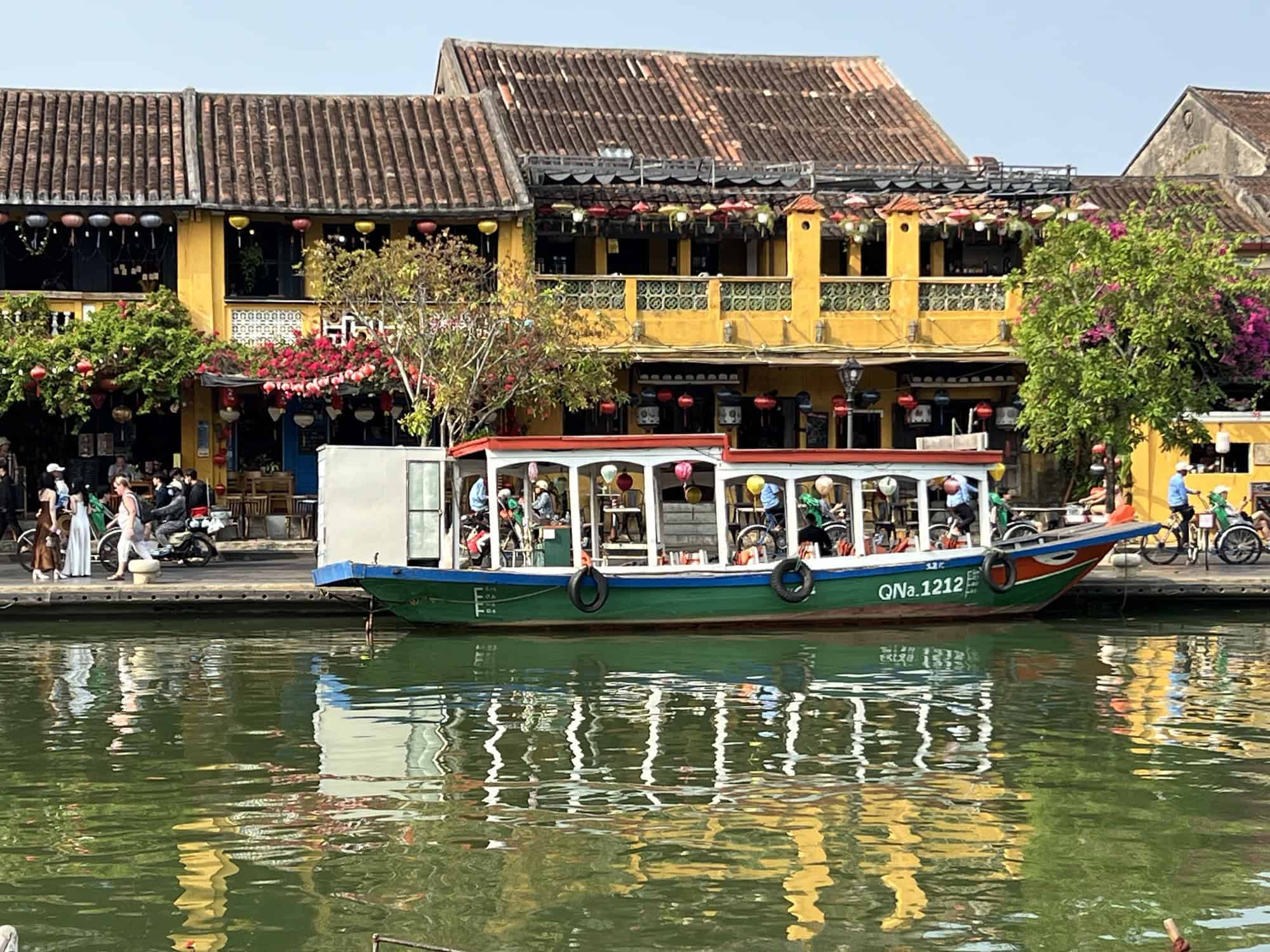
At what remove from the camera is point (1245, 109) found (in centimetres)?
3703

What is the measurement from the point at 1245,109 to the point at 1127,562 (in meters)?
18.5

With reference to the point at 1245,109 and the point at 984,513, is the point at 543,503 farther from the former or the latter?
the point at 1245,109

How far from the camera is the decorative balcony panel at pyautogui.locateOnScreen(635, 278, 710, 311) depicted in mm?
27594

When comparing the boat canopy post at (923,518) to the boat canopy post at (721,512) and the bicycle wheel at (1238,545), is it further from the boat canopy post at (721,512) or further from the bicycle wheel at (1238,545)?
the bicycle wheel at (1238,545)

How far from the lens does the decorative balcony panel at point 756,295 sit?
27969 mm

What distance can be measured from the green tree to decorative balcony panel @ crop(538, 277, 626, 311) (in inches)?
81.3

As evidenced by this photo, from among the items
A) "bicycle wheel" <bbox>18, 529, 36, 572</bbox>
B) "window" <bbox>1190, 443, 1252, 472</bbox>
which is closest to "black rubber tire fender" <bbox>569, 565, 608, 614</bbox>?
"bicycle wheel" <bbox>18, 529, 36, 572</bbox>

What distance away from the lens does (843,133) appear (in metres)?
32.3

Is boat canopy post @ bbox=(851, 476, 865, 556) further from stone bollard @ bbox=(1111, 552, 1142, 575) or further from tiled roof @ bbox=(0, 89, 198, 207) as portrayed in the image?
tiled roof @ bbox=(0, 89, 198, 207)

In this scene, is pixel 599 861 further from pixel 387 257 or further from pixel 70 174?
pixel 70 174

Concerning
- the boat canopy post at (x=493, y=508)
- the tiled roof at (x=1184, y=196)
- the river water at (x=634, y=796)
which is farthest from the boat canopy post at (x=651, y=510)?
the tiled roof at (x=1184, y=196)

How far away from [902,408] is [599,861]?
20064mm

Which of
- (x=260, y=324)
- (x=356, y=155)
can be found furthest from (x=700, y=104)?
(x=260, y=324)

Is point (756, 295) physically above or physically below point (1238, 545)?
above
